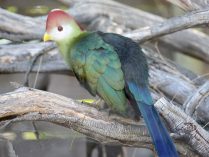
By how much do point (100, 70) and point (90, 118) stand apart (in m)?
0.19

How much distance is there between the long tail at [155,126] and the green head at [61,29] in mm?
414

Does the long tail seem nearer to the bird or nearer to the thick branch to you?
the bird

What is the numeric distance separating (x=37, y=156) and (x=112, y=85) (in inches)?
31.1

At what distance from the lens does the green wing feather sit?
2.15 meters

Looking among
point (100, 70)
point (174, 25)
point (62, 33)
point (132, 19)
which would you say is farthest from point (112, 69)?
point (132, 19)

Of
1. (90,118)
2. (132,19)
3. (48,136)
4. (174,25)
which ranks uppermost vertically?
(174,25)

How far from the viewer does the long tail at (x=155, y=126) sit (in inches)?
79.4

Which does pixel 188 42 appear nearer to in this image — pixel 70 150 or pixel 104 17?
pixel 104 17

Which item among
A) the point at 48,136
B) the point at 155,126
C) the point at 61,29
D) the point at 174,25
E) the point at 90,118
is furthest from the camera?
the point at 48,136

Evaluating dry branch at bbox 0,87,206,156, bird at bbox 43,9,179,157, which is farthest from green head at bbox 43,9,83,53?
dry branch at bbox 0,87,206,156

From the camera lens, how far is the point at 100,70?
2.18 metres

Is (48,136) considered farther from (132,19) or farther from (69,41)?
(132,19)

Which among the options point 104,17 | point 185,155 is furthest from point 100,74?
point 104,17

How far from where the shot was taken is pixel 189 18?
2541 millimetres
